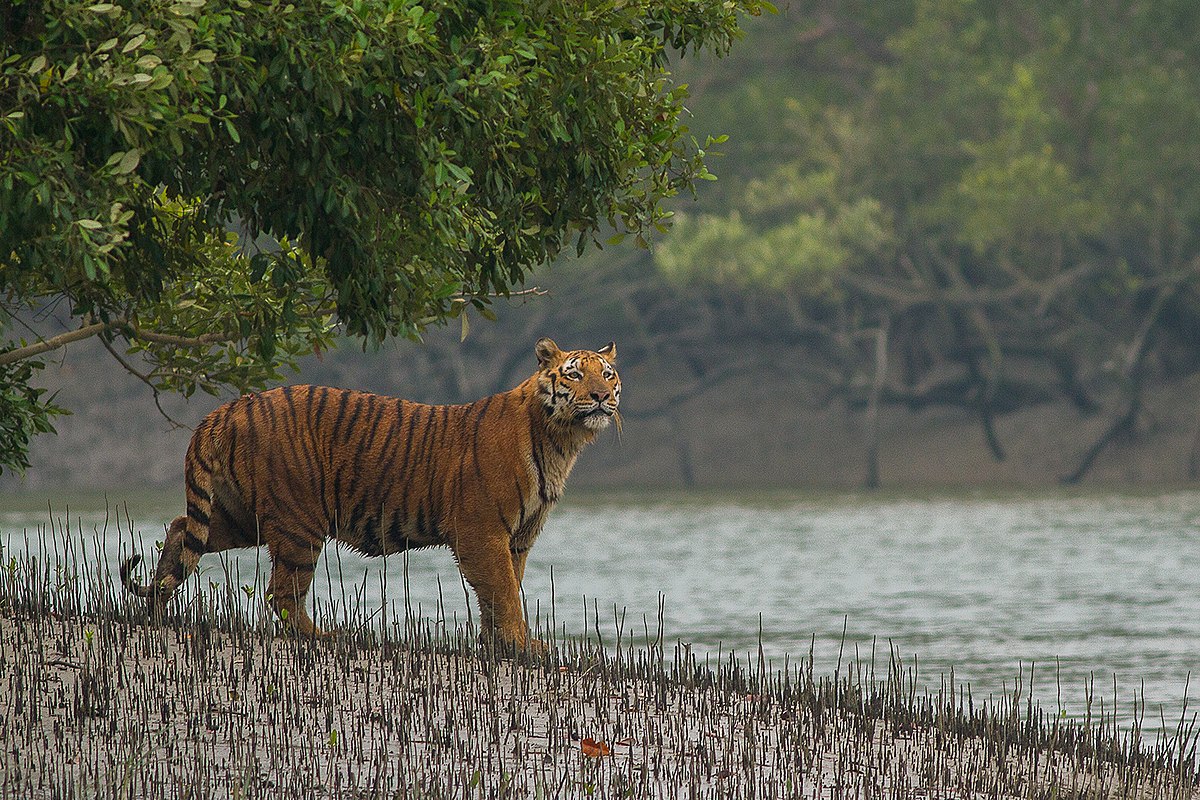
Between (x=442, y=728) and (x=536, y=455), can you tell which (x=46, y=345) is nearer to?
(x=536, y=455)

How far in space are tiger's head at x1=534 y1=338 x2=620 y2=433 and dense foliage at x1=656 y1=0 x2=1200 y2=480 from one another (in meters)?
34.7

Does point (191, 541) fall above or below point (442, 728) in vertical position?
above

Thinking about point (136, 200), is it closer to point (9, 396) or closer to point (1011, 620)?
point (9, 396)

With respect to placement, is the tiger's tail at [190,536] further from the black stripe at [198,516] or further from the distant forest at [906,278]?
the distant forest at [906,278]

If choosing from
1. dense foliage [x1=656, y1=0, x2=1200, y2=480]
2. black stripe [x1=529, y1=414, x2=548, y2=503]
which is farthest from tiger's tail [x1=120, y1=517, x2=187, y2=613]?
dense foliage [x1=656, y1=0, x2=1200, y2=480]

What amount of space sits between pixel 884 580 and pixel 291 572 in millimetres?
14783

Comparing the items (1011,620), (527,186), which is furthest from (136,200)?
(1011,620)

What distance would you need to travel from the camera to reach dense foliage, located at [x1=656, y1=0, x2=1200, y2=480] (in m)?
45.5

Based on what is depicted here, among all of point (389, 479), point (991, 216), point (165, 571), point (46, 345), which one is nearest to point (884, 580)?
point (389, 479)

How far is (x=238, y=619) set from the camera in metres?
11.2

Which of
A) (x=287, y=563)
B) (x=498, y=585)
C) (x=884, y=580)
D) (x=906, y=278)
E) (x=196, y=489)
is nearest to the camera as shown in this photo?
(x=498, y=585)

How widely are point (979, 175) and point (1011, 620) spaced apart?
26.0 m

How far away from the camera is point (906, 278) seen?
51281 millimetres

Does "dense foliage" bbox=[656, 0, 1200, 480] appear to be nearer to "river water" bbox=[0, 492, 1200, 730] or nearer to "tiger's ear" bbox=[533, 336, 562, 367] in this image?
"river water" bbox=[0, 492, 1200, 730]
